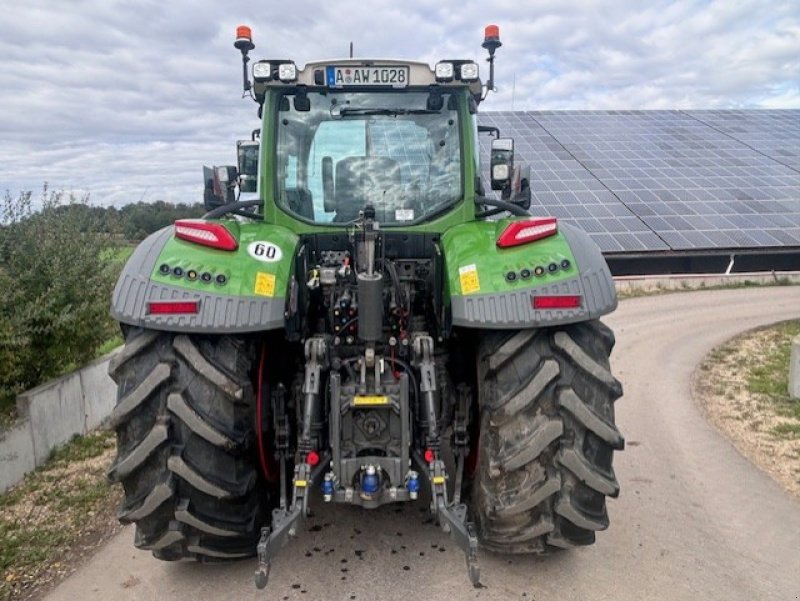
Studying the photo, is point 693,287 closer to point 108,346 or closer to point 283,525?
point 108,346

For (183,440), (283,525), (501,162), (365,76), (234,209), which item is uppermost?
(365,76)

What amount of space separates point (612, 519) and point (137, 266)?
323 centimetres

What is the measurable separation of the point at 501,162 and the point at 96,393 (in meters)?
4.23

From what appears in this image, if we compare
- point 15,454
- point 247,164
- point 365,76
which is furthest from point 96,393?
point 365,76

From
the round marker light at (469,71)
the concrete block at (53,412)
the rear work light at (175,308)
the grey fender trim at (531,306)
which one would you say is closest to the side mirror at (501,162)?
the round marker light at (469,71)

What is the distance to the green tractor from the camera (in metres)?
3.08

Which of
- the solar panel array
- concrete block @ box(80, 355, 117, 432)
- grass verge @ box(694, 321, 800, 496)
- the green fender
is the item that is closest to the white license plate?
the green fender

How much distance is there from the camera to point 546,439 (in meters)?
3.08

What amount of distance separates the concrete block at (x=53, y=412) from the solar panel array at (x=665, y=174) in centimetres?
894

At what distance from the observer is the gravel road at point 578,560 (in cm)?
336

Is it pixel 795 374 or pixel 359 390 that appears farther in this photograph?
pixel 795 374

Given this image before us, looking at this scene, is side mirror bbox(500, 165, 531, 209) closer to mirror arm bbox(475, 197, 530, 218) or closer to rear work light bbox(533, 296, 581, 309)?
mirror arm bbox(475, 197, 530, 218)

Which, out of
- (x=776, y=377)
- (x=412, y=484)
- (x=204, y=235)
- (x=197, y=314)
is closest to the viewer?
(x=197, y=314)

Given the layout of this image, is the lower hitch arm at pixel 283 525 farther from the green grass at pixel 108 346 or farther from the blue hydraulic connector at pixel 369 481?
the green grass at pixel 108 346
